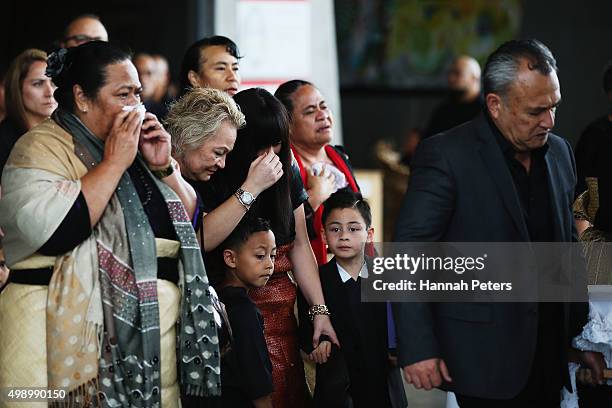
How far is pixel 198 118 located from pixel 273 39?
4195 millimetres

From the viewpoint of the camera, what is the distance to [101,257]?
11.0ft

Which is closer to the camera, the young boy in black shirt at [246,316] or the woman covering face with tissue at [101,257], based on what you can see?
the woman covering face with tissue at [101,257]

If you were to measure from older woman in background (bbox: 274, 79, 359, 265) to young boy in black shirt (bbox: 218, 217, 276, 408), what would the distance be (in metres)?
0.79

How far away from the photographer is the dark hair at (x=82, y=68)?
3.48 meters

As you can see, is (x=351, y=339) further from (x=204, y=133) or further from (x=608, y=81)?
(x=608, y=81)

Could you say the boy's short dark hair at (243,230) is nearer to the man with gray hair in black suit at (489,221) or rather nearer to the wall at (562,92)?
the man with gray hair in black suit at (489,221)

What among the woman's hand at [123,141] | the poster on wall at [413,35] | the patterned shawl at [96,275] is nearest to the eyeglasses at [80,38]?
the patterned shawl at [96,275]

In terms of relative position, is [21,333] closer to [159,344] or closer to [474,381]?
[159,344]

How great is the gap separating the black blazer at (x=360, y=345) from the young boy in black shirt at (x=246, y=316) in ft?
1.31

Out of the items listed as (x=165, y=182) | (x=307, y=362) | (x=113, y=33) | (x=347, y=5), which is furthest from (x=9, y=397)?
(x=347, y=5)

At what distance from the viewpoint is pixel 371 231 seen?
189 inches

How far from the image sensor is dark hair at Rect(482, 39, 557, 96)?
354 centimetres

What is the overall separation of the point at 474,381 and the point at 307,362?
1090 millimetres

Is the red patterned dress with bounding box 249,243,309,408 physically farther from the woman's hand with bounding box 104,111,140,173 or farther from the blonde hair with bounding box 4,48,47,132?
the blonde hair with bounding box 4,48,47,132
